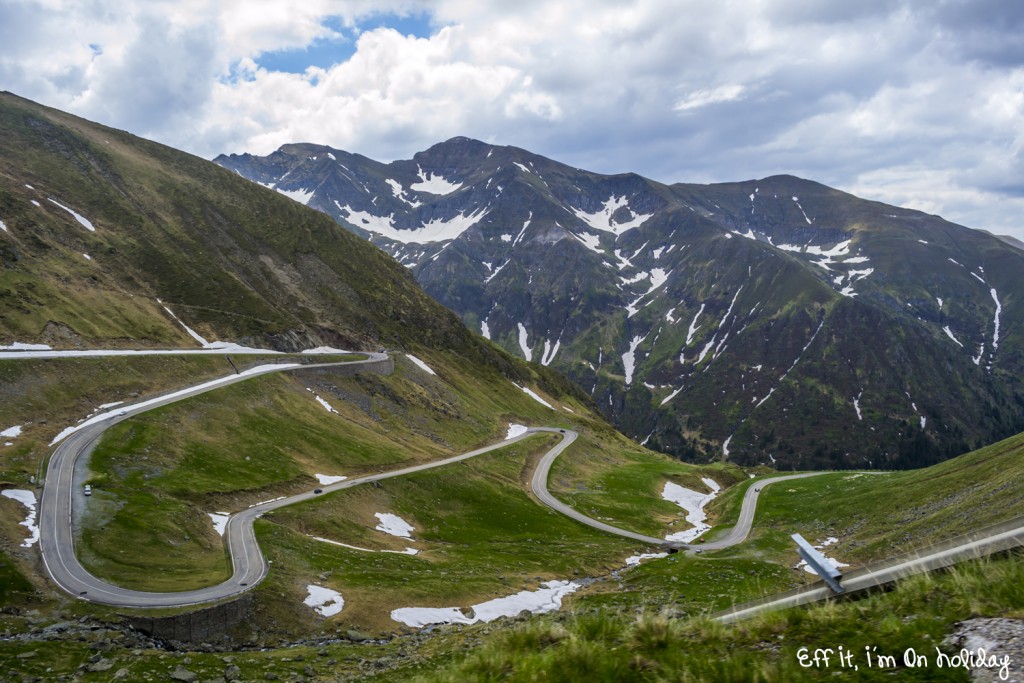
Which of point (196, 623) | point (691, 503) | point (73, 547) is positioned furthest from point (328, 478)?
point (691, 503)

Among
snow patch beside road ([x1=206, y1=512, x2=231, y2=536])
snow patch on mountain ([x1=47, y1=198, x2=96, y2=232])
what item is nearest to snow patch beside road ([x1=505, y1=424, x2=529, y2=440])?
snow patch beside road ([x1=206, y1=512, x2=231, y2=536])

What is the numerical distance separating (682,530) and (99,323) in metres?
95.0

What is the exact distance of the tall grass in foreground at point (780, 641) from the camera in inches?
227

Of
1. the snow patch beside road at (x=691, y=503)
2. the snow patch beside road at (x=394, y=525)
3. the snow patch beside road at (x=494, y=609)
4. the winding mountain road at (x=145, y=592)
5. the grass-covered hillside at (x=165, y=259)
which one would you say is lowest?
the snow patch beside road at (x=691, y=503)

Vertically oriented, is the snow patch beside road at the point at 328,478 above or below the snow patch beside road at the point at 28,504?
below

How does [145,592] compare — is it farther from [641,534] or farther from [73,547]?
[641,534]

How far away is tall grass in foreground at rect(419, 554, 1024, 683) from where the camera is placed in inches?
227

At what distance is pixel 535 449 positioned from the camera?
4584 inches

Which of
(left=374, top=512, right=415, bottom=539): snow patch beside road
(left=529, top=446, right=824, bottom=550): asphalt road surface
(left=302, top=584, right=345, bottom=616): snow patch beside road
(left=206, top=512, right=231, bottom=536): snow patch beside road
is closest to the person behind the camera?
(left=302, top=584, right=345, bottom=616): snow patch beside road

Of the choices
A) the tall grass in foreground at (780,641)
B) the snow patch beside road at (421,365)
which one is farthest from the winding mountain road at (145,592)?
the snow patch beside road at (421,365)

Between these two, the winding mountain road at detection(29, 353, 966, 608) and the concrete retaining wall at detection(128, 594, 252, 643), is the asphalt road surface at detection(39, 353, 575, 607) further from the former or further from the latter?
the concrete retaining wall at detection(128, 594, 252, 643)

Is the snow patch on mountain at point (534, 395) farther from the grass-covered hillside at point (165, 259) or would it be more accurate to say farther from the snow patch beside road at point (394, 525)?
the snow patch beside road at point (394, 525)

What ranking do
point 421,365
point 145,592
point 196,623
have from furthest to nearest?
point 421,365
point 145,592
point 196,623

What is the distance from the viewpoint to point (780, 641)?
6781mm
